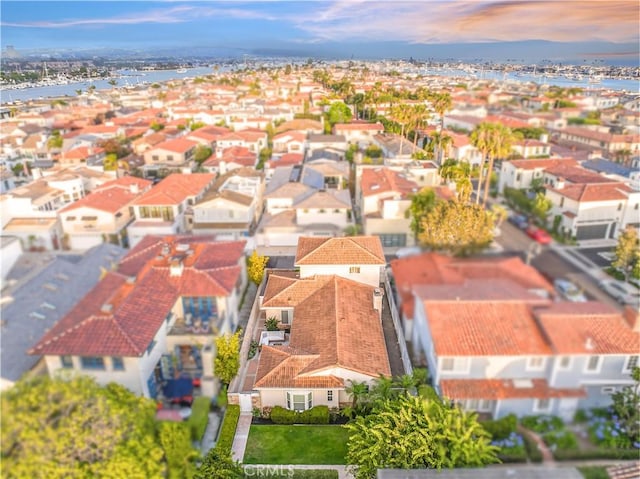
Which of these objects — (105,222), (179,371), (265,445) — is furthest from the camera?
(265,445)

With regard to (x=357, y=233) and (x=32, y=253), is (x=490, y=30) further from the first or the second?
(x=357, y=233)

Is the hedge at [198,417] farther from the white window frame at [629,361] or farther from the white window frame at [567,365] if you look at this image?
the white window frame at [629,361]

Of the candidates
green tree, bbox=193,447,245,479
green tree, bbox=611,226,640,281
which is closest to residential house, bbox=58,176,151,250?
green tree, bbox=193,447,245,479

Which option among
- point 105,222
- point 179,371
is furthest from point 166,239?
point 179,371

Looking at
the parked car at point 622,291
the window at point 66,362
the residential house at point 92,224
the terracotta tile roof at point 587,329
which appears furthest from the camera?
the residential house at point 92,224

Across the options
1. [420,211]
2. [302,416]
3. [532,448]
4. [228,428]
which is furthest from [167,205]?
[532,448]

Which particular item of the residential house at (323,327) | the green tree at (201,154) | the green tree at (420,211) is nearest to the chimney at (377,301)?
the residential house at (323,327)
